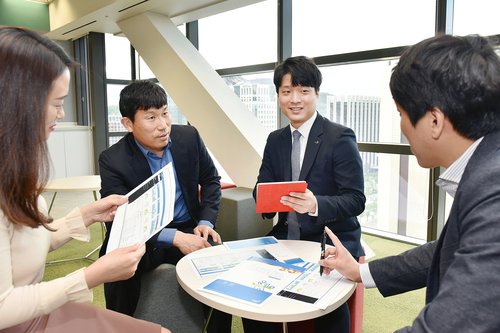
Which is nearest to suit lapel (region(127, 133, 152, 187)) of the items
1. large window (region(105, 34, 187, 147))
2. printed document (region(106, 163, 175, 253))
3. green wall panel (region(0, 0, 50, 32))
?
printed document (region(106, 163, 175, 253))

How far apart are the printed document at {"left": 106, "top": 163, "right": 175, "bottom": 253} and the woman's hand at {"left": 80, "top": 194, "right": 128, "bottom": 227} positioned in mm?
163

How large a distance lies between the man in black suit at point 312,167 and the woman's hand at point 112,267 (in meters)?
0.72

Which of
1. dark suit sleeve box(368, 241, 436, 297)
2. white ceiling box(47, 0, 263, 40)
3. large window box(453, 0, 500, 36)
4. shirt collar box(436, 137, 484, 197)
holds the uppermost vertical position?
white ceiling box(47, 0, 263, 40)

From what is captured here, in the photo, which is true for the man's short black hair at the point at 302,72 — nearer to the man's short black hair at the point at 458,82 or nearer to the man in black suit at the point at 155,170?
the man in black suit at the point at 155,170

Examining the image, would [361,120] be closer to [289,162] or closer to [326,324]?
[289,162]

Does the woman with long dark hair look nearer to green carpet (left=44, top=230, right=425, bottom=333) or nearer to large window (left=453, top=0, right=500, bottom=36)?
green carpet (left=44, top=230, right=425, bottom=333)

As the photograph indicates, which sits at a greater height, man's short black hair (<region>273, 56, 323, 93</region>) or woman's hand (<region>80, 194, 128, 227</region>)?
man's short black hair (<region>273, 56, 323, 93</region>)

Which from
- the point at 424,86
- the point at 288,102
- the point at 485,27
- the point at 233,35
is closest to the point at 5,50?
the point at 424,86

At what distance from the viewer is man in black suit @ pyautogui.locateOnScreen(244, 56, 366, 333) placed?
1732 millimetres

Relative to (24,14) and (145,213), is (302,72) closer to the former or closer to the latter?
(145,213)

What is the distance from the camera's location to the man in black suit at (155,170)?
176 cm

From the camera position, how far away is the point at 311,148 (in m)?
1.92

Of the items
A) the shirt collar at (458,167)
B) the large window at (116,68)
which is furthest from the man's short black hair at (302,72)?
the large window at (116,68)

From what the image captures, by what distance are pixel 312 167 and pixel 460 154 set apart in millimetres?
1087
